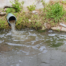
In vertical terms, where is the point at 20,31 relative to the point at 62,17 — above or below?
below

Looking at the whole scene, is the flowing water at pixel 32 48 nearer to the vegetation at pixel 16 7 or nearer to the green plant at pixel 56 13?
the green plant at pixel 56 13

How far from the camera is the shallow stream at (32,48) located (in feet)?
7.85

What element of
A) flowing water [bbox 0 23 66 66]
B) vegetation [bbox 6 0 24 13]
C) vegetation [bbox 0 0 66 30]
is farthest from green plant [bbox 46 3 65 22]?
vegetation [bbox 6 0 24 13]

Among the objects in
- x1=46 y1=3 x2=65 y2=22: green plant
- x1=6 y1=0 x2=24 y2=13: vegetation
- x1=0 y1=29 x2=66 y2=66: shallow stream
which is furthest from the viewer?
x1=6 y1=0 x2=24 y2=13: vegetation

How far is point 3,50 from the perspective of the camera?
9.46 feet

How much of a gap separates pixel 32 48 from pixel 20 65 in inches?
33.4

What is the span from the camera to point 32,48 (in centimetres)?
302

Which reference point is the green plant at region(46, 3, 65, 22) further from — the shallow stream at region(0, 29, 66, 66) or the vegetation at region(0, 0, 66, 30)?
the shallow stream at region(0, 29, 66, 66)

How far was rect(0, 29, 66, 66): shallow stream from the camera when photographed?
239 cm

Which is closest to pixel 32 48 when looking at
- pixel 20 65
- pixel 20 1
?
pixel 20 65

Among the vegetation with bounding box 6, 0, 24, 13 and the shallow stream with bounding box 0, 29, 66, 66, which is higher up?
the vegetation with bounding box 6, 0, 24, 13

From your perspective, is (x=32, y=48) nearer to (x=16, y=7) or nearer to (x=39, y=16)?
(x=39, y=16)

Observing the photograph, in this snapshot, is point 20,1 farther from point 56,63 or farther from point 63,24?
point 56,63

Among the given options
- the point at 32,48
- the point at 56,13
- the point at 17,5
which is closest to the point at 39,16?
the point at 56,13
